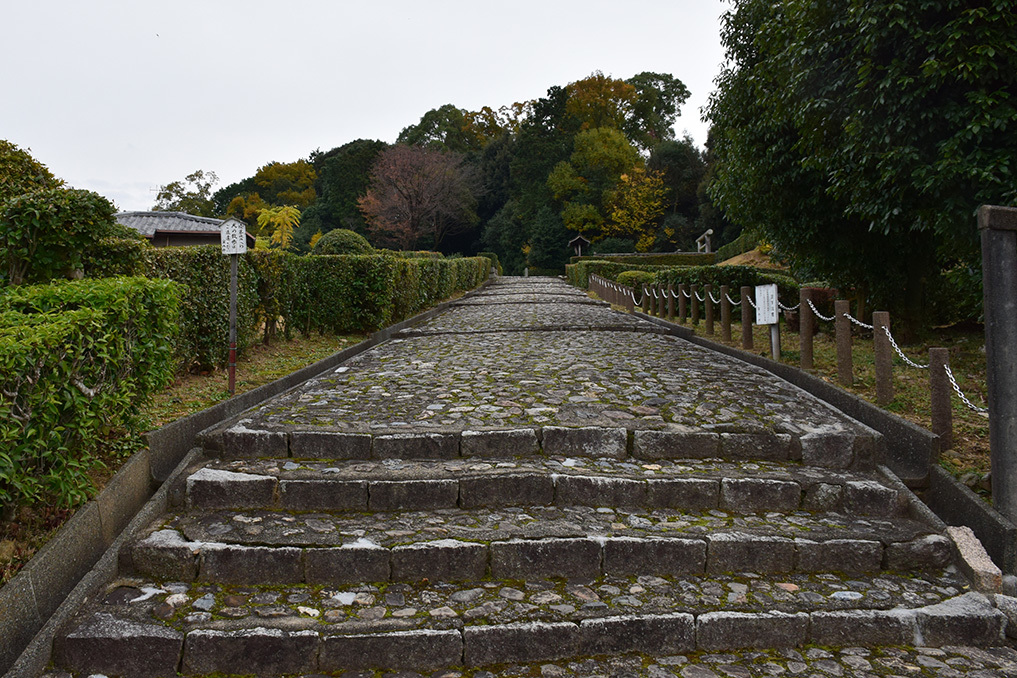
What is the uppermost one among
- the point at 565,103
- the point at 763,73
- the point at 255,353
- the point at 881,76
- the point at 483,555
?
the point at 565,103

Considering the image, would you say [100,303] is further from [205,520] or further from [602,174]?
[602,174]

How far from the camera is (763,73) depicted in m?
8.98

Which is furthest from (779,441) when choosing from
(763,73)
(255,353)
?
(255,353)

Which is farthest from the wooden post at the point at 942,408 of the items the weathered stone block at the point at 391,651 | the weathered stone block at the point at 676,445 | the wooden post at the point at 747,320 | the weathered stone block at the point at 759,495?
A: the wooden post at the point at 747,320

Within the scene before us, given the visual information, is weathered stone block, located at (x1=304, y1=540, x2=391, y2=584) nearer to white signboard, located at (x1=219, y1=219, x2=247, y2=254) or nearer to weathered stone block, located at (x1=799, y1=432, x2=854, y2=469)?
weathered stone block, located at (x1=799, y1=432, x2=854, y2=469)

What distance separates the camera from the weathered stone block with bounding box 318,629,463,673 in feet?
10.2

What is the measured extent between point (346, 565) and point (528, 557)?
3.27 ft

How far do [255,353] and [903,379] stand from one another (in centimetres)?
791

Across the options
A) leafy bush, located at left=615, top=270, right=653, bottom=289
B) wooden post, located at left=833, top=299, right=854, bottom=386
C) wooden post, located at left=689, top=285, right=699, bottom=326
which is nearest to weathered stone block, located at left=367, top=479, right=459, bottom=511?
wooden post, located at left=833, top=299, right=854, bottom=386

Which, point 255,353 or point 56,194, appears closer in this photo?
point 56,194

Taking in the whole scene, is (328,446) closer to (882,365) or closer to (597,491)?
(597,491)

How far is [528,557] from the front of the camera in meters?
3.74

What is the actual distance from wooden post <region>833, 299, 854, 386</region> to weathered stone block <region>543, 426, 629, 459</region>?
2.78m

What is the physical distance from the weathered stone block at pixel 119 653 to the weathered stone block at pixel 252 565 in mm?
558
